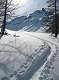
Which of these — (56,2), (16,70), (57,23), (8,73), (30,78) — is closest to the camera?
(30,78)

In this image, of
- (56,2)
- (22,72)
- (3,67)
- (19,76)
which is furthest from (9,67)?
(56,2)

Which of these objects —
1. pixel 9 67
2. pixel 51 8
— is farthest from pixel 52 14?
pixel 9 67

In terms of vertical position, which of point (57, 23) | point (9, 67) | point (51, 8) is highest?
point (9, 67)

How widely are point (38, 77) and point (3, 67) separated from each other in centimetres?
230

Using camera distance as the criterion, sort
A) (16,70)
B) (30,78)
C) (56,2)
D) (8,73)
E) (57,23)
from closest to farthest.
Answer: (30,78)
(8,73)
(16,70)
(56,2)
(57,23)

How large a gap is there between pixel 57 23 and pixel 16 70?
44.6 meters

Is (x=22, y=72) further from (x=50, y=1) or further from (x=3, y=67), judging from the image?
(x=50, y=1)

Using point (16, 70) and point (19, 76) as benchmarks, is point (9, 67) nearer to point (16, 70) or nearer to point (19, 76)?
point (16, 70)

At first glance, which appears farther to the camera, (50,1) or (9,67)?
(50,1)

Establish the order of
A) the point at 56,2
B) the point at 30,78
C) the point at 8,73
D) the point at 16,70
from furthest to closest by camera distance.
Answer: the point at 56,2
the point at 16,70
the point at 8,73
the point at 30,78

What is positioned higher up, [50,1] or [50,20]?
[50,1]

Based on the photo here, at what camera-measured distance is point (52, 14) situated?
5253 centimetres

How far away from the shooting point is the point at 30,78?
9.24 metres

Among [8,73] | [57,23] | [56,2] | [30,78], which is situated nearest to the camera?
[30,78]
